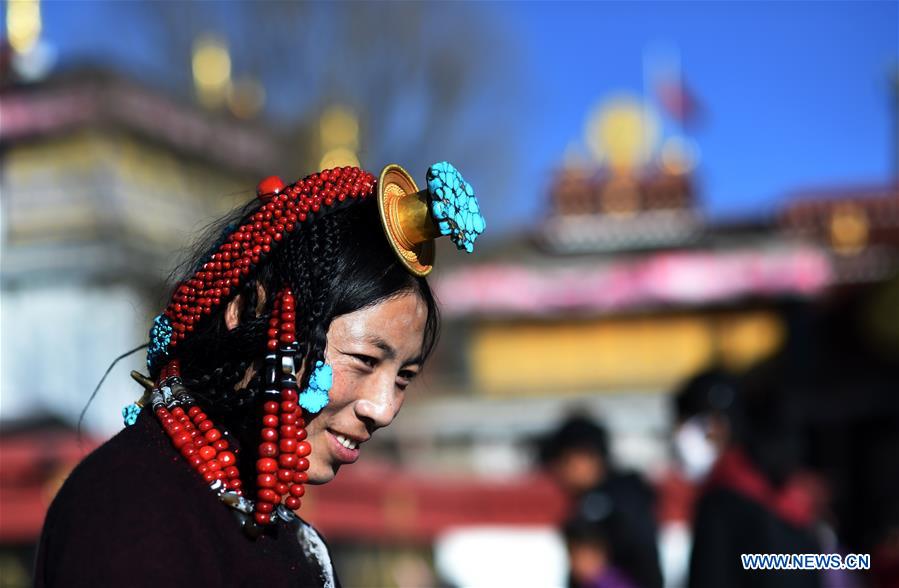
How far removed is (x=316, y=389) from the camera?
57.0 inches

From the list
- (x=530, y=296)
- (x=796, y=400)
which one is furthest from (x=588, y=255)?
(x=796, y=400)

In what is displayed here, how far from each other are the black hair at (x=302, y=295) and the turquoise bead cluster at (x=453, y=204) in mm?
85

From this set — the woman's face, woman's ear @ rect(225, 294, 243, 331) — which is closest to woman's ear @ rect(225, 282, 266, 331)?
woman's ear @ rect(225, 294, 243, 331)

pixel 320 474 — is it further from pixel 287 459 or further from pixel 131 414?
pixel 131 414

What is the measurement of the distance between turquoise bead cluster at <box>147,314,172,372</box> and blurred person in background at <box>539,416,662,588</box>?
2.95 meters

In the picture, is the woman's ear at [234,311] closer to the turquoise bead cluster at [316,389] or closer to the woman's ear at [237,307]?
the woman's ear at [237,307]

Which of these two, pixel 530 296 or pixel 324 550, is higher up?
pixel 530 296

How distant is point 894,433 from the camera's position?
50.7 ft

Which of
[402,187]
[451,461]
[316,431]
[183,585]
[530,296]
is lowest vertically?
Answer: [183,585]

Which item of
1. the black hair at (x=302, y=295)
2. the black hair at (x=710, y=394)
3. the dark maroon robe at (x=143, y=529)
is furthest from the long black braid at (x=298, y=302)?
the black hair at (x=710, y=394)

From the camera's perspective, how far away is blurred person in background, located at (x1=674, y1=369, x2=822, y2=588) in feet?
9.93

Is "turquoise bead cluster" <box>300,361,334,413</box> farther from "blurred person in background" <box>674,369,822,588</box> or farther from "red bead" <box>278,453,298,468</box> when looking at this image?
"blurred person in background" <box>674,369,822,588</box>

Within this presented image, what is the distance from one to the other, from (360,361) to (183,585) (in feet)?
1.27

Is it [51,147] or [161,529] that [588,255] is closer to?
[51,147]
